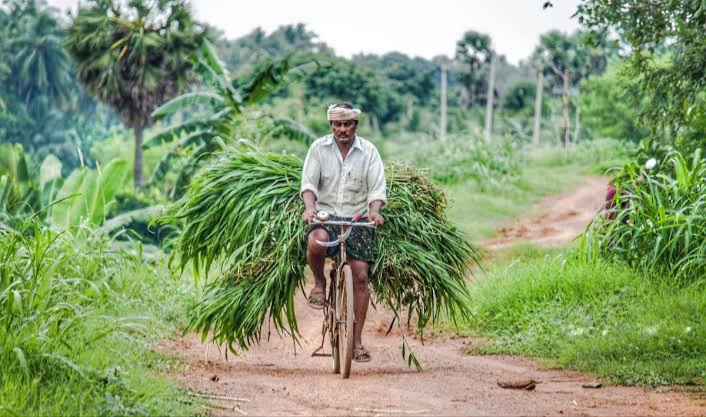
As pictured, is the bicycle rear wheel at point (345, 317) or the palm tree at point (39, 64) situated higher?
the palm tree at point (39, 64)

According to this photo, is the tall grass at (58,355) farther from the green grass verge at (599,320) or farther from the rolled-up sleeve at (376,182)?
the green grass verge at (599,320)

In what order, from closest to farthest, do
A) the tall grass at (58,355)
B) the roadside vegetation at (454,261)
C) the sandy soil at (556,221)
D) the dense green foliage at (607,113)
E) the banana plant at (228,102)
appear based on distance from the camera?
the tall grass at (58,355) → the roadside vegetation at (454,261) → the sandy soil at (556,221) → the banana plant at (228,102) → the dense green foliage at (607,113)

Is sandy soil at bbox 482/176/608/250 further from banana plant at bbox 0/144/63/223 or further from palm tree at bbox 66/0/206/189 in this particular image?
palm tree at bbox 66/0/206/189

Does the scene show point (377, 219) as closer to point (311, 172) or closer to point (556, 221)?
point (311, 172)

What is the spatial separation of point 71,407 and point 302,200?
2.72 m

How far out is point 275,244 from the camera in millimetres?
7172

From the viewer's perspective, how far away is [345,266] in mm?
6750

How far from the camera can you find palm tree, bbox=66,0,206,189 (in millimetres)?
32438

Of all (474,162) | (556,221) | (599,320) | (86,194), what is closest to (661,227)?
(599,320)

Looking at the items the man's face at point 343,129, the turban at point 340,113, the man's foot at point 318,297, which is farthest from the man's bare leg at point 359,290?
the turban at point 340,113

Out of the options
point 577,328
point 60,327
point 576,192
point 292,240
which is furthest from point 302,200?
point 576,192

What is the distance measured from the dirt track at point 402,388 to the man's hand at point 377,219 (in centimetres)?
102

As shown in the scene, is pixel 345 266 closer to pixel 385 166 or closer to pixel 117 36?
pixel 385 166

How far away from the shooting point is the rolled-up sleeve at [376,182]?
22.4ft
